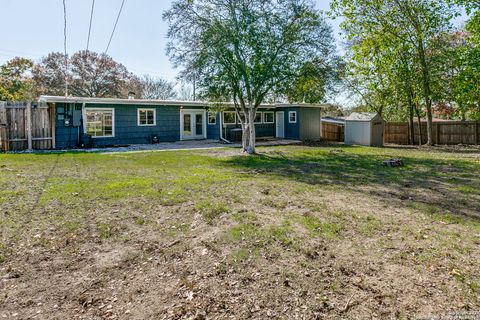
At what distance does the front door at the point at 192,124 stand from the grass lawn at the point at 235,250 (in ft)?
45.5

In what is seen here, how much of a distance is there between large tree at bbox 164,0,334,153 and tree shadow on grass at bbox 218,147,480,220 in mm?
3619

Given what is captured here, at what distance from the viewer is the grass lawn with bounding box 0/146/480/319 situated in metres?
2.63

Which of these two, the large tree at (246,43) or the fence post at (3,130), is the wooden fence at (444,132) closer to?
the large tree at (246,43)

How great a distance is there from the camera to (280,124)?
24000mm

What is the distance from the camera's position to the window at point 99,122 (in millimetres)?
16717

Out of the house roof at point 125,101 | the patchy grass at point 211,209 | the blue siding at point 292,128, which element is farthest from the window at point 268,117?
the patchy grass at point 211,209

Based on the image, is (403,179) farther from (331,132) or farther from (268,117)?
(331,132)

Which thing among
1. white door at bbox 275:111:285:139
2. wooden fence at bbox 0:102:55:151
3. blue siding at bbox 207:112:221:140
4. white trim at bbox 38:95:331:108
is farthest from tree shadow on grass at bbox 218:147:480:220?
white door at bbox 275:111:285:139

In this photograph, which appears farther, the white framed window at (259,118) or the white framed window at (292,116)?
the white framed window at (259,118)

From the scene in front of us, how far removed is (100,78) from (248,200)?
31853 mm

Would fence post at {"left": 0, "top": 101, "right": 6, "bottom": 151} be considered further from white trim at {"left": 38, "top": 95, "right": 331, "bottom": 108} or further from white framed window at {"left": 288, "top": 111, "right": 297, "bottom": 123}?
white framed window at {"left": 288, "top": 111, "right": 297, "bottom": 123}

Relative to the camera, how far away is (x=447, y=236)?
3.96 metres

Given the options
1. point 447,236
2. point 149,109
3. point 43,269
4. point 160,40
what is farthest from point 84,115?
point 447,236

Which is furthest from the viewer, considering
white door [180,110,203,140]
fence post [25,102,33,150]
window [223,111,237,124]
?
window [223,111,237,124]
